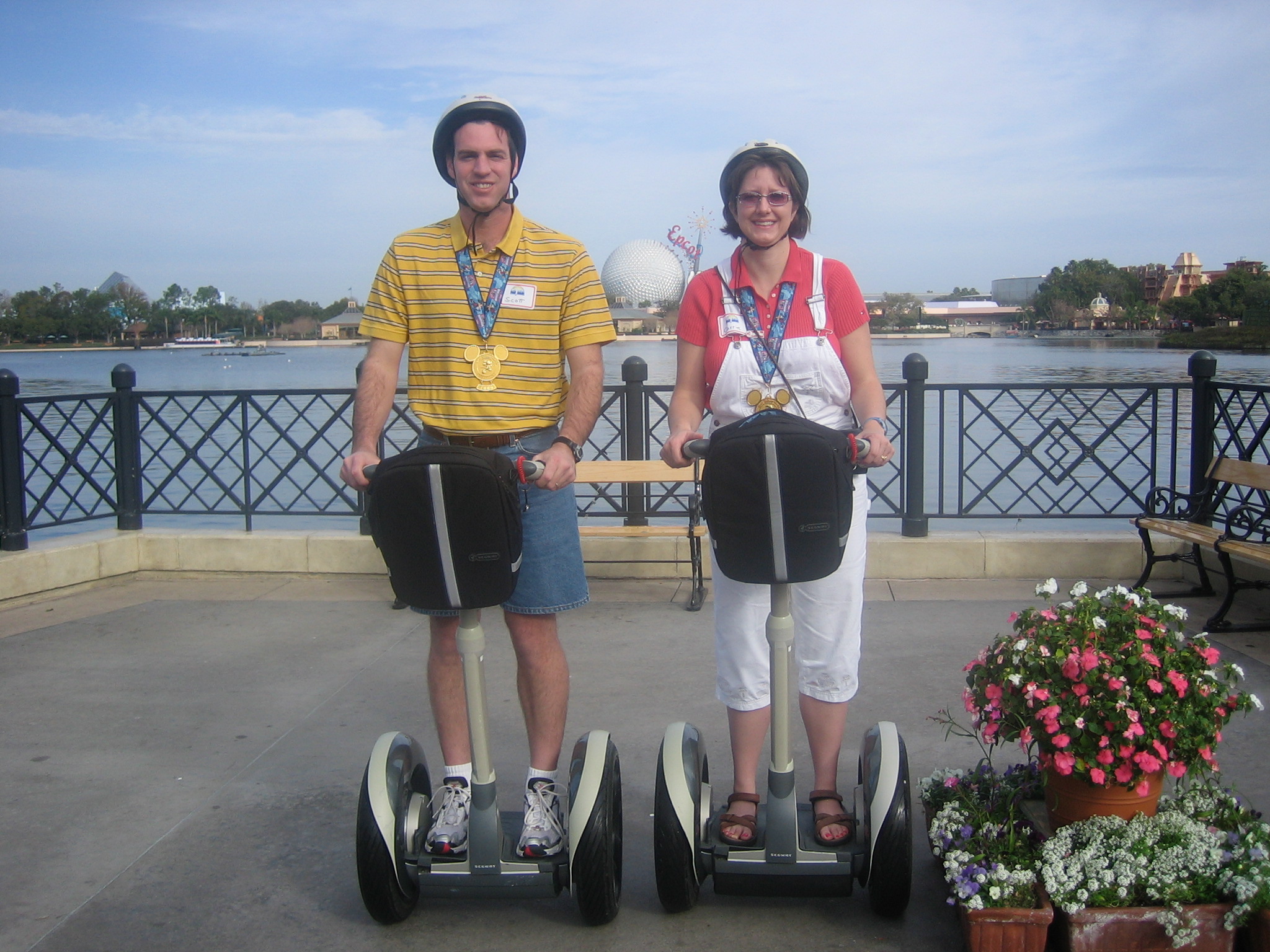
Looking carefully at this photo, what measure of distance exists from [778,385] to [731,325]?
0.64 feet

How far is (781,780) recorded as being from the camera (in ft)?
8.57

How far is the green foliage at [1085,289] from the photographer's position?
110 ft

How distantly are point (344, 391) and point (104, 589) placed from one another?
1954 millimetres

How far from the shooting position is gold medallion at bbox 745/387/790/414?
2684mm

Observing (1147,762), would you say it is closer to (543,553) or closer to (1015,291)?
(543,553)

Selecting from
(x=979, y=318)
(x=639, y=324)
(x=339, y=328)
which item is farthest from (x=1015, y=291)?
(x=339, y=328)

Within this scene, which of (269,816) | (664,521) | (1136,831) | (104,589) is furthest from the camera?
(664,521)

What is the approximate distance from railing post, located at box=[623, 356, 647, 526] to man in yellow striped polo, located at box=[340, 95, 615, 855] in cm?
409

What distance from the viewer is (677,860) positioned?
267 centimetres

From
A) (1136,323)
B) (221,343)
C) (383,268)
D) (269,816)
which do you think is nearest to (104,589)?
(269,816)

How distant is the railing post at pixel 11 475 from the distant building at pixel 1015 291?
148 ft

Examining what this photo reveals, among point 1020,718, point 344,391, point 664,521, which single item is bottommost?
point 664,521

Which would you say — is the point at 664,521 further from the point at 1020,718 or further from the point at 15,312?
the point at 15,312

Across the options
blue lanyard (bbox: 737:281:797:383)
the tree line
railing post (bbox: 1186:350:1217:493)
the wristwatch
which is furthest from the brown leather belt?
the tree line
